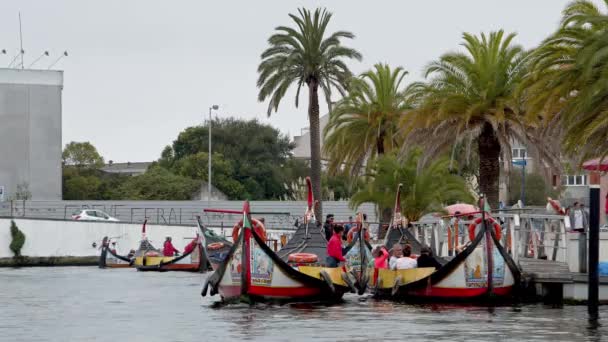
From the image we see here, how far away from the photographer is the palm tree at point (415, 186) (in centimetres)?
5872

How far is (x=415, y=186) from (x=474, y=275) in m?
26.5

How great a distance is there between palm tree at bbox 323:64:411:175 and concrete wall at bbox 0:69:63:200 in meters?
42.9

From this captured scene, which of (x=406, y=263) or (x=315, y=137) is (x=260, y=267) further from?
(x=315, y=137)

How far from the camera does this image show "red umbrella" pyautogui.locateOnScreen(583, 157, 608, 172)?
1393 inches

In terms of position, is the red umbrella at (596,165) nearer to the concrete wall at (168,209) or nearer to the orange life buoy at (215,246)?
the orange life buoy at (215,246)

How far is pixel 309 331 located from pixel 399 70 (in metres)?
35.5

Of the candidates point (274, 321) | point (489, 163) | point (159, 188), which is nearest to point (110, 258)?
point (489, 163)

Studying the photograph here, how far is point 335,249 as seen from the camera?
111ft

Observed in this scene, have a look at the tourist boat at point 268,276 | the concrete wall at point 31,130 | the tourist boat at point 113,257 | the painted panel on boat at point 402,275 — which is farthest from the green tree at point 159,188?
the tourist boat at point 268,276

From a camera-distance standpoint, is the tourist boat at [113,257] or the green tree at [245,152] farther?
the green tree at [245,152]

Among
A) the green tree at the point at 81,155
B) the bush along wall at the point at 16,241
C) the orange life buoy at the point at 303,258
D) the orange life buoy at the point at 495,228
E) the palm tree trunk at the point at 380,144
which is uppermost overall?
the green tree at the point at 81,155

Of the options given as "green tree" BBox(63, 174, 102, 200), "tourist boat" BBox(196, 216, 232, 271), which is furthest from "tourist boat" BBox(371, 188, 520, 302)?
"green tree" BBox(63, 174, 102, 200)

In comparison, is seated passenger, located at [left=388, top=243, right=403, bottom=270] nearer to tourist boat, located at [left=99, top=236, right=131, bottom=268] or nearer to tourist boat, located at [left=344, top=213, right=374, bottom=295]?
tourist boat, located at [left=344, top=213, right=374, bottom=295]

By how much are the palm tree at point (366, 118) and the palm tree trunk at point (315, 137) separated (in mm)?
708
